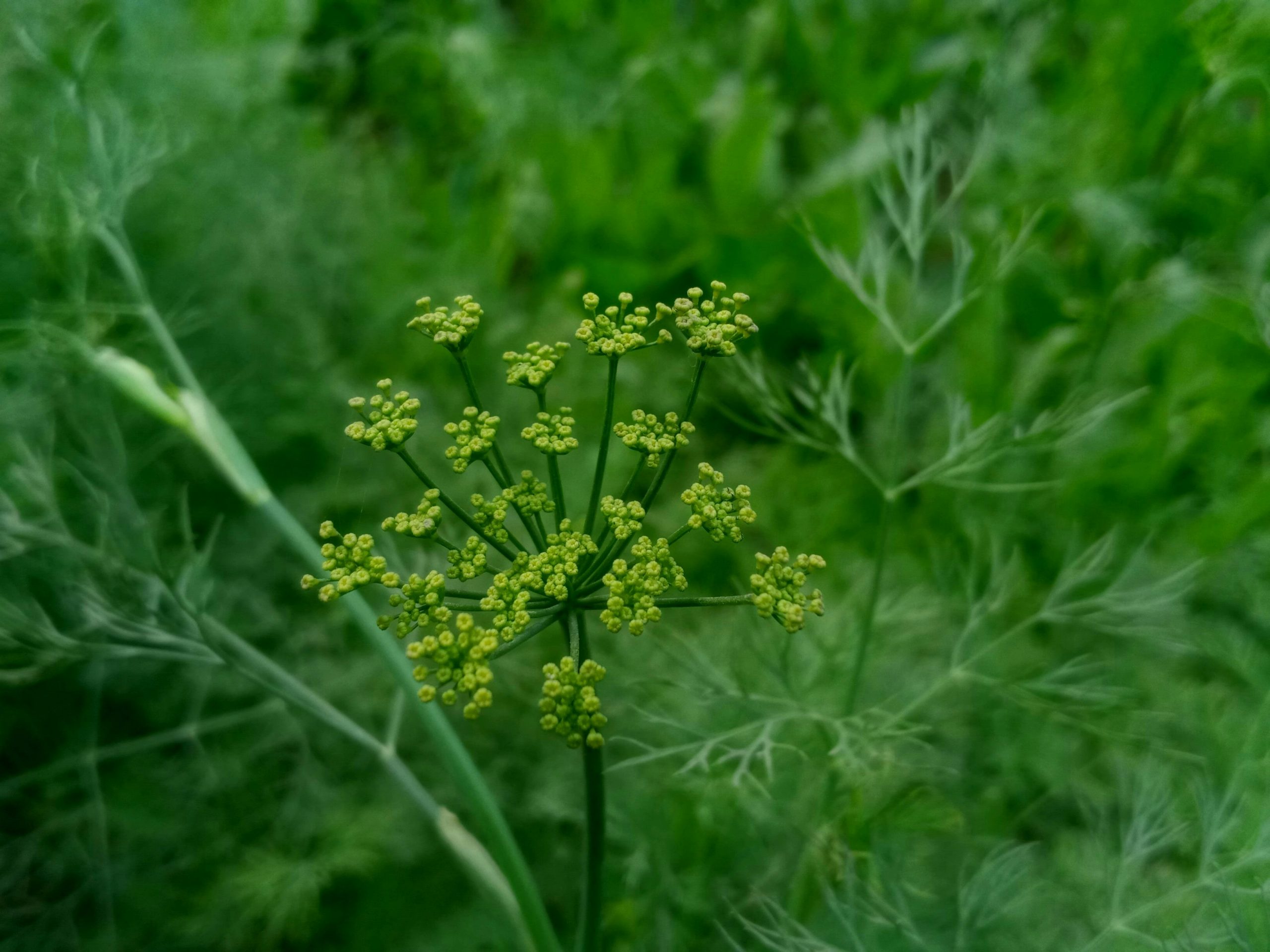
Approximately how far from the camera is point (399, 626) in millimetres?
452

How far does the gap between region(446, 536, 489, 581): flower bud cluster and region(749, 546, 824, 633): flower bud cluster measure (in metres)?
0.14

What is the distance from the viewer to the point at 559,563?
47 centimetres

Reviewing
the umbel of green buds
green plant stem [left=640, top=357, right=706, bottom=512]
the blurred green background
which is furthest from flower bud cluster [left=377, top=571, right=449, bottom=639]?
the blurred green background

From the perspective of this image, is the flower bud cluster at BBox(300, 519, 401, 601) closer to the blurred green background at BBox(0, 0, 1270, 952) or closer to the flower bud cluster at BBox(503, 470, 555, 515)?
the flower bud cluster at BBox(503, 470, 555, 515)

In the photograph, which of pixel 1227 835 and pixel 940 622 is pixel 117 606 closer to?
pixel 940 622

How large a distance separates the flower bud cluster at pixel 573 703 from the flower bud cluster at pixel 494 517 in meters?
0.08

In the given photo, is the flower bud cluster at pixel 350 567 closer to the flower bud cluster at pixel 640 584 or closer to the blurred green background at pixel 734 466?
the flower bud cluster at pixel 640 584

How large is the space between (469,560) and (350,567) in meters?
0.06

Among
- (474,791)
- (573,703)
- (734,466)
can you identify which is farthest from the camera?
(734,466)

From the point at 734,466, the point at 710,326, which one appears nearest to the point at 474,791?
the point at 710,326

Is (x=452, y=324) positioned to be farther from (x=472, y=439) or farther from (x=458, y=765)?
(x=458, y=765)

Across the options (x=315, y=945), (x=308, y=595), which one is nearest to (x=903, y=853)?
(x=315, y=945)

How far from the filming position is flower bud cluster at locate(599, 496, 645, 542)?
1.53 ft

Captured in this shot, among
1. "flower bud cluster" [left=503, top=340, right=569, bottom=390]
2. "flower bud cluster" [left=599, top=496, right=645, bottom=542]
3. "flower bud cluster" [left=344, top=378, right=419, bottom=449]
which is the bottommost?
"flower bud cluster" [left=599, top=496, right=645, bottom=542]
